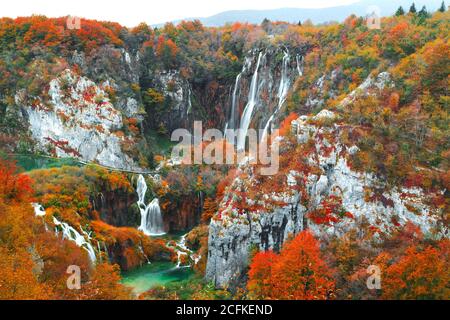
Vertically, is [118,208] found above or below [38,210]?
below

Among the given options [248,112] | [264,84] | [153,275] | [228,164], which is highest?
[264,84]

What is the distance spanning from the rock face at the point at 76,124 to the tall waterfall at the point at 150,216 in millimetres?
9475

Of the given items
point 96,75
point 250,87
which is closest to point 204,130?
point 250,87

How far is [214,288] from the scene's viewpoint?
3192 centimetres

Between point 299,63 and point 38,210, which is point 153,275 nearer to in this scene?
point 38,210

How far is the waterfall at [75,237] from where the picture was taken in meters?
33.6

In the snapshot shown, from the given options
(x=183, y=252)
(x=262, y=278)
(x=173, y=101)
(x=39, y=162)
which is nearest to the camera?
(x=262, y=278)

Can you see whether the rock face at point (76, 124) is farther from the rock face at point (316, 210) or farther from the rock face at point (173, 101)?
the rock face at point (316, 210)

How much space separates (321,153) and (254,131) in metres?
23.7

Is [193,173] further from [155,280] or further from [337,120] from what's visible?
[337,120]

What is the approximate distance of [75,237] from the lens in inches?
1353

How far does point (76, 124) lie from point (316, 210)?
116ft

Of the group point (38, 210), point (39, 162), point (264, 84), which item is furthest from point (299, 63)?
point (38, 210)

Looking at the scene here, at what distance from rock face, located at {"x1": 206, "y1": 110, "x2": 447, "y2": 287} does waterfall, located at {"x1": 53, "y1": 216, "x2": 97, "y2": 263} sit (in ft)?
30.4
